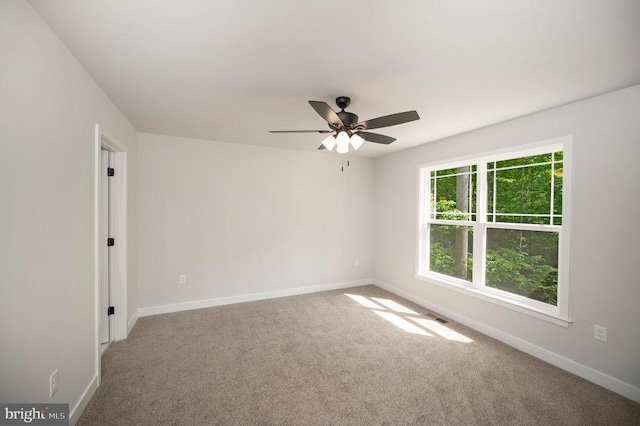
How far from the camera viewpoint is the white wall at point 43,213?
4.24 feet

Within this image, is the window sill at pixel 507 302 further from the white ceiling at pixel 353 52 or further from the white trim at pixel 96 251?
the white trim at pixel 96 251

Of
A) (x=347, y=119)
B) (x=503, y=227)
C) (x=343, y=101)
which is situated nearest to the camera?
(x=347, y=119)

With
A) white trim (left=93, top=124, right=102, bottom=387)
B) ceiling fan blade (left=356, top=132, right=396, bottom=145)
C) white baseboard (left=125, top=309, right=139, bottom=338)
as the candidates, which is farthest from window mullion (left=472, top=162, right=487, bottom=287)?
white baseboard (left=125, top=309, right=139, bottom=338)

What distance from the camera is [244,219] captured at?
441 centimetres

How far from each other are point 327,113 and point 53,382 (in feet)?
8.11

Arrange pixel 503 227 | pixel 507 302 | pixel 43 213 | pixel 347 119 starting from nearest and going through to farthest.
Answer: pixel 43 213 → pixel 347 119 → pixel 507 302 → pixel 503 227

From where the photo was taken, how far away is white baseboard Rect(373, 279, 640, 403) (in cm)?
227

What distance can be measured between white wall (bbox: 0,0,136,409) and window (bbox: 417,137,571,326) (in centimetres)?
398

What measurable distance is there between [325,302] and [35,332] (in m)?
3.43

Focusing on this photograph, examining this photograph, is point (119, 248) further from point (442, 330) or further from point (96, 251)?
point (442, 330)

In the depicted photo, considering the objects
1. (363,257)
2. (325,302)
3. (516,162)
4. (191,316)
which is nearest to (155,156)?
(191,316)

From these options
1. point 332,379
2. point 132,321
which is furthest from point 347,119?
point 132,321

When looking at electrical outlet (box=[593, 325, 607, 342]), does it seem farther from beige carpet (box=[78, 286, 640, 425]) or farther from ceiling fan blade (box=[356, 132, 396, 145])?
ceiling fan blade (box=[356, 132, 396, 145])

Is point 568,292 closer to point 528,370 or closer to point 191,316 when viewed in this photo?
point 528,370
